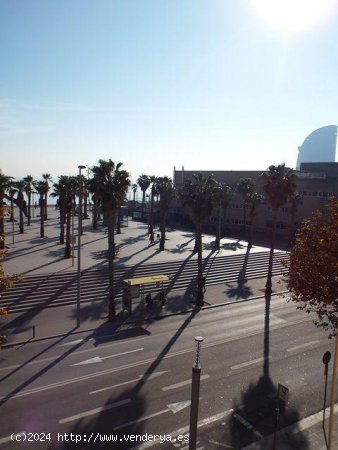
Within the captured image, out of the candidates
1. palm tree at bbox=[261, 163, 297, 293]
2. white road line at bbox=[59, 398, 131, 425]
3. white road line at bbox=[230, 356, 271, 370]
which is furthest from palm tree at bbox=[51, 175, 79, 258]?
white road line at bbox=[59, 398, 131, 425]

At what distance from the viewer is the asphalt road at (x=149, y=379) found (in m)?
16.4

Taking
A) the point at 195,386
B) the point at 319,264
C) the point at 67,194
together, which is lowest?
the point at 195,386

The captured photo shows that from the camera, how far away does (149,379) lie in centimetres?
2033

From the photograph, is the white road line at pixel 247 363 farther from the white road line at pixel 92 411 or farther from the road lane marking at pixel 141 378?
the white road line at pixel 92 411

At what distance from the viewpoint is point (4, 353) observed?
75.2ft

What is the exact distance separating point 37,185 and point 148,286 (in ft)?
114

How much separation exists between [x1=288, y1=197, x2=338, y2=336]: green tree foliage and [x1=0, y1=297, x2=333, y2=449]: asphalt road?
573 centimetres

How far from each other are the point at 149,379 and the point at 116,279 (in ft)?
57.3

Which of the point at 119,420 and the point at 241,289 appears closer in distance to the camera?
the point at 119,420

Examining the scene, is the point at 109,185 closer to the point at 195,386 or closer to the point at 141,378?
the point at 141,378

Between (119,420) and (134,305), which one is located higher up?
(134,305)

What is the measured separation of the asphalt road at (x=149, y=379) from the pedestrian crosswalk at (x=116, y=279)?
240 inches

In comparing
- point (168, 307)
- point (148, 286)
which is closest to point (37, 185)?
point (148, 286)

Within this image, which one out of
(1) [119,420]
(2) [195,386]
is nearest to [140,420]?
(1) [119,420]
